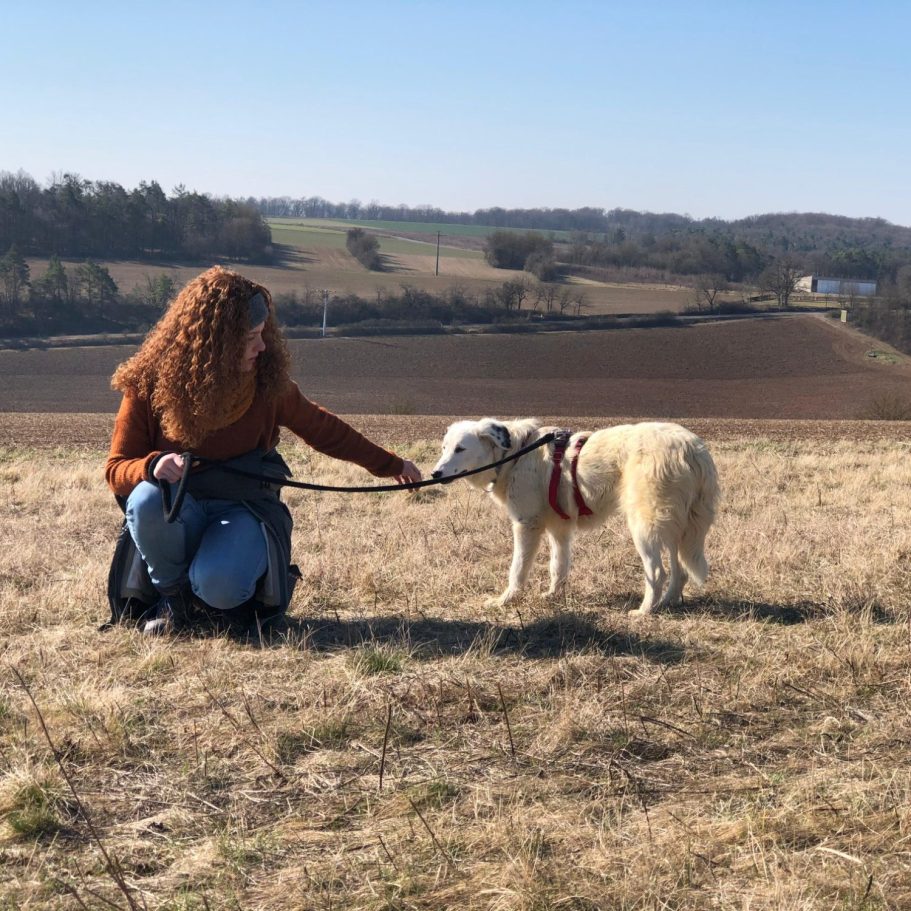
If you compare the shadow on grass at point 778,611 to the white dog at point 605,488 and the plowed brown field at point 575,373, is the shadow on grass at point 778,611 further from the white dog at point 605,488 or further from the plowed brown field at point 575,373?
the plowed brown field at point 575,373

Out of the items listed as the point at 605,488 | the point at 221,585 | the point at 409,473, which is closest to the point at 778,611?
the point at 605,488

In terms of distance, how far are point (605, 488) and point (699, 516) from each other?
673 millimetres

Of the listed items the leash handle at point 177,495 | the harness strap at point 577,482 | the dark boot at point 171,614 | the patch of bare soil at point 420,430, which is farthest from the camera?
the patch of bare soil at point 420,430

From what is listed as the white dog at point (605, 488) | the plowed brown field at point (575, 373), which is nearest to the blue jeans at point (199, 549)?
the white dog at point (605, 488)

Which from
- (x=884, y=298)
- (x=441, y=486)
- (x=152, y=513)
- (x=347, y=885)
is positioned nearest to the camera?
(x=347, y=885)

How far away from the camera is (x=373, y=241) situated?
97438mm

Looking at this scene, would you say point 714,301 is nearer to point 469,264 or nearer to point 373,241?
point 469,264

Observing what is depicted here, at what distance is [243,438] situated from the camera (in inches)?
223

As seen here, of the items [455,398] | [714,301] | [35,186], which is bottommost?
[455,398]

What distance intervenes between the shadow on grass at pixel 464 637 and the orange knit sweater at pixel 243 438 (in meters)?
1.03

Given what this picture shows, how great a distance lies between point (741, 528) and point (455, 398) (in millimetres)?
47596

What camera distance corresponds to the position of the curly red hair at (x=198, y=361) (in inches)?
207

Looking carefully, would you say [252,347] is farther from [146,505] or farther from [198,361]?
[146,505]

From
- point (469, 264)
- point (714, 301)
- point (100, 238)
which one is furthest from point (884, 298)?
point (100, 238)
